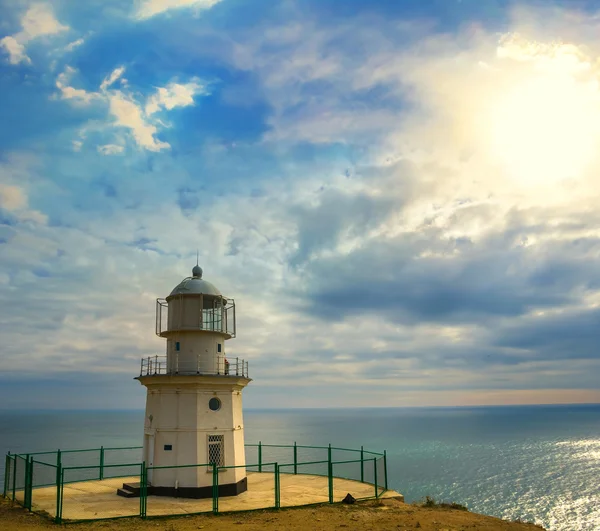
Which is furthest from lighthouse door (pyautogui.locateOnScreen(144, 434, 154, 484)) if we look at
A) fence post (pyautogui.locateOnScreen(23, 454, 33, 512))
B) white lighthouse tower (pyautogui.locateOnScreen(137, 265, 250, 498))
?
fence post (pyautogui.locateOnScreen(23, 454, 33, 512))

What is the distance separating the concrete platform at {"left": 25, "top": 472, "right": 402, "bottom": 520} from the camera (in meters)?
19.9

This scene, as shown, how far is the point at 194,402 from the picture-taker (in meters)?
23.4

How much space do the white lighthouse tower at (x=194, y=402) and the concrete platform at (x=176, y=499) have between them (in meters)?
1.00

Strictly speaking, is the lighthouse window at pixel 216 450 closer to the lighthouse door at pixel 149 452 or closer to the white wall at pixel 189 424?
the white wall at pixel 189 424

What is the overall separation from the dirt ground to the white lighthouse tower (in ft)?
12.8

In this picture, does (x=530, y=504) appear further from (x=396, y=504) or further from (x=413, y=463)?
(x=396, y=504)

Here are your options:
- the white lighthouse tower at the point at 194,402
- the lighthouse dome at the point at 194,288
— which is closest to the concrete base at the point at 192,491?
the white lighthouse tower at the point at 194,402

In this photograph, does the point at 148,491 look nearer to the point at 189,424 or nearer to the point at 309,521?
the point at 189,424

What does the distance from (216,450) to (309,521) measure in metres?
6.69

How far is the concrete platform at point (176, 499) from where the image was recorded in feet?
65.4

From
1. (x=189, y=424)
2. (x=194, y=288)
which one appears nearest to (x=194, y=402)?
(x=189, y=424)

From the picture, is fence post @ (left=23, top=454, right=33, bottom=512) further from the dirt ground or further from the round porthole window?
the round porthole window

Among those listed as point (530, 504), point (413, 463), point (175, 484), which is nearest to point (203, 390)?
point (175, 484)

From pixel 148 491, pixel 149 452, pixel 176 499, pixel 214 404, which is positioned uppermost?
pixel 214 404
